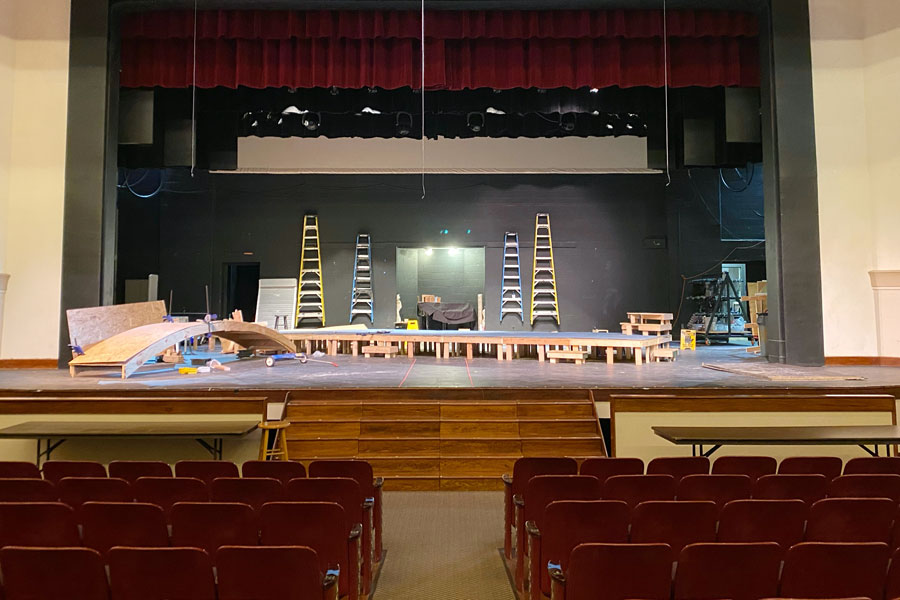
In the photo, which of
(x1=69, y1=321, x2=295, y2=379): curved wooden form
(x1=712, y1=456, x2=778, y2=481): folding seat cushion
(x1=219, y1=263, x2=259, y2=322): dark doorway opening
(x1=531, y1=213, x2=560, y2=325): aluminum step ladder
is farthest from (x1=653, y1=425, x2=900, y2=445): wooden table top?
(x1=219, y1=263, x2=259, y2=322): dark doorway opening

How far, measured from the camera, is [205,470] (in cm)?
307

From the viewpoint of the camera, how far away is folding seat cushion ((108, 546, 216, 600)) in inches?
67.4

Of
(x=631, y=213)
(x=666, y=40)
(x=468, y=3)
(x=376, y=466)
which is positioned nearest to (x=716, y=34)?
(x=666, y=40)

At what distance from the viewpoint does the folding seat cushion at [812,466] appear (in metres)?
3.15

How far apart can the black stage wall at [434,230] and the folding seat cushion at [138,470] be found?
9.12 metres

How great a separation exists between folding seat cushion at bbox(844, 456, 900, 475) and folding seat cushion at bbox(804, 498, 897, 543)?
82cm

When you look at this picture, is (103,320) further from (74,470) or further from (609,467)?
(609,467)

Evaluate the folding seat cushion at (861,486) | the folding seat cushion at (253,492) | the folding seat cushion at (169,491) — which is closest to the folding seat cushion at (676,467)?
the folding seat cushion at (861,486)

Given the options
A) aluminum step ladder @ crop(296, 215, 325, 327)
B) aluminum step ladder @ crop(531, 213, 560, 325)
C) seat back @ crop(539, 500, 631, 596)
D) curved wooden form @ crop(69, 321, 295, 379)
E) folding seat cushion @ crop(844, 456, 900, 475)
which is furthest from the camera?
aluminum step ladder @ crop(296, 215, 325, 327)

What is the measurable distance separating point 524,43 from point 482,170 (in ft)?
12.7

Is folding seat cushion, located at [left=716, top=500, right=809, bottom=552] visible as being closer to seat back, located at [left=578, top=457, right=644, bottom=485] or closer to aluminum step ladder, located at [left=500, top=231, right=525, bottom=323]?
seat back, located at [left=578, top=457, right=644, bottom=485]

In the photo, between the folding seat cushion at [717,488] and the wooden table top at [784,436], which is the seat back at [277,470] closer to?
the folding seat cushion at [717,488]

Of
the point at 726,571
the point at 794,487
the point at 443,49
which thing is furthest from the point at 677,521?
the point at 443,49

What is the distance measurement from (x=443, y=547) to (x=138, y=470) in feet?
5.20
